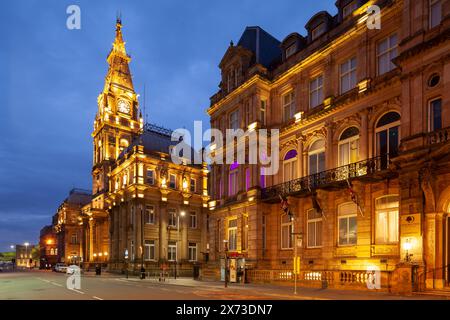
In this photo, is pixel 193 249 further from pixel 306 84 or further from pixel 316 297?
pixel 316 297

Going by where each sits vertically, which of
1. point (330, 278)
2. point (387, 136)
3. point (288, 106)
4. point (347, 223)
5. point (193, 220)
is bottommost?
point (193, 220)

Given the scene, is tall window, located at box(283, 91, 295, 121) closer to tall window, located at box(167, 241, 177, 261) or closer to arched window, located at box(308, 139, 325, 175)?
arched window, located at box(308, 139, 325, 175)

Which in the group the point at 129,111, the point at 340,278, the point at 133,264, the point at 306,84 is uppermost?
the point at 129,111

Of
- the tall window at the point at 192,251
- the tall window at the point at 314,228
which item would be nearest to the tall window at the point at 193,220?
the tall window at the point at 192,251

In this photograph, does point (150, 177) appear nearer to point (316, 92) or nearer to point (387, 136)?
point (316, 92)

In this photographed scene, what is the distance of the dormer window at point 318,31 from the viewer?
33147 millimetres

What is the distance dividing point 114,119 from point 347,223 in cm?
6685

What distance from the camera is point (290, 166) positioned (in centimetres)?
3472

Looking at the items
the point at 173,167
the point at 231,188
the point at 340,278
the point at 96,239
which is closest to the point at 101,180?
the point at 96,239

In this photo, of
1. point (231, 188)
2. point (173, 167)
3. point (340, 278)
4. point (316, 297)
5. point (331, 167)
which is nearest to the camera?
point (316, 297)

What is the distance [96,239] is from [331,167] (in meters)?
67.5

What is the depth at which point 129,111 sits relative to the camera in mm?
90625

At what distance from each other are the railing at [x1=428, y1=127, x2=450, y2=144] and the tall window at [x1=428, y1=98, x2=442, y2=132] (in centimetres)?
54

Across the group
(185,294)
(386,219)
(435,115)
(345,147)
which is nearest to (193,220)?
(345,147)
